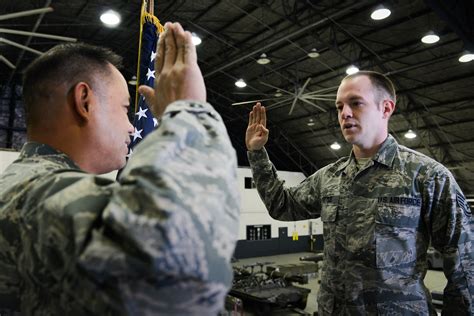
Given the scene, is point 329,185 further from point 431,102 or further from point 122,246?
point 431,102

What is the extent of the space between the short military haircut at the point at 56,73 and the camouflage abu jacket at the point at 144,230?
308mm

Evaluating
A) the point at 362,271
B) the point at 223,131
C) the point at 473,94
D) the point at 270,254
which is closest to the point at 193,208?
the point at 223,131

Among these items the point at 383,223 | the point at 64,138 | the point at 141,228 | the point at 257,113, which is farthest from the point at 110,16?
the point at 141,228

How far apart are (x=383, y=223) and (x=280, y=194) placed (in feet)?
2.45

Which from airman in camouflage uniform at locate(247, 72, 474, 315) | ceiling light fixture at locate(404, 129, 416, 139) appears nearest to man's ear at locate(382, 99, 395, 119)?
airman in camouflage uniform at locate(247, 72, 474, 315)

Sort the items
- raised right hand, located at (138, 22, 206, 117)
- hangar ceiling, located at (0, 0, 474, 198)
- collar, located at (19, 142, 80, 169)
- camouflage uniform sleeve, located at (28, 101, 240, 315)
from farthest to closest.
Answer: hangar ceiling, located at (0, 0, 474, 198)
collar, located at (19, 142, 80, 169)
raised right hand, located at (138, 22, 206, 117)
camouflage uniform sleeve, located at (28, 101, 240, 315)

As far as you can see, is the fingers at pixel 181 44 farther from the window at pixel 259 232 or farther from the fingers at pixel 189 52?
the window at pixel 259 232

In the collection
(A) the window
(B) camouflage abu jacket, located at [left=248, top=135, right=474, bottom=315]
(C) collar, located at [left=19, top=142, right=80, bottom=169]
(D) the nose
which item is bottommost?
(A) the window

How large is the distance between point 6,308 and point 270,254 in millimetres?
16430

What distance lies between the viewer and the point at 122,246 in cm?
61

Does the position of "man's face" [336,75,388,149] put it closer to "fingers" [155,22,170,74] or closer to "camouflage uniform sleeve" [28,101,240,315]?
"fingers" [155,22,170,74]

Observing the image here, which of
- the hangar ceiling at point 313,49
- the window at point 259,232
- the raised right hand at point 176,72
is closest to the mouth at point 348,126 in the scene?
the raised right hand at point 176,72

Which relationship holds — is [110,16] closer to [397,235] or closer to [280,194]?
[280,194]

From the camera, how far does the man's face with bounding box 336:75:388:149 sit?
2.13 m
